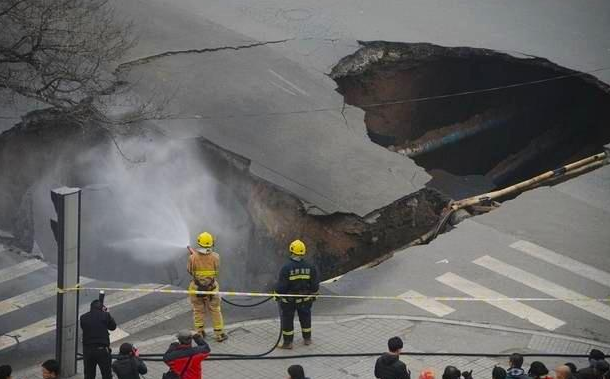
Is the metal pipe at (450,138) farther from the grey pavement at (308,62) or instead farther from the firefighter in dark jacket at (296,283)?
the firefighter in dark jacket at (296,283)

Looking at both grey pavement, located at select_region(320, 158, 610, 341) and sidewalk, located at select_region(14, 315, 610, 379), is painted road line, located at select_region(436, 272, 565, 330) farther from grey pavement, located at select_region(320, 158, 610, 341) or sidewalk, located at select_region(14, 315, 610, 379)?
sidewalk, located at select_region(14, 315, 610, 379)

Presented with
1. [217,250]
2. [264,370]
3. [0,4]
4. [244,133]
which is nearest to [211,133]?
[244,133]

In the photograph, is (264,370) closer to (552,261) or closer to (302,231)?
(302,231)

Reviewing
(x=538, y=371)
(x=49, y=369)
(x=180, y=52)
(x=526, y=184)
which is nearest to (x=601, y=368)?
(x=538, y=371)

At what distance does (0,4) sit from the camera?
1700 centimetres

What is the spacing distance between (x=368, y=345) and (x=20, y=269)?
586 cm


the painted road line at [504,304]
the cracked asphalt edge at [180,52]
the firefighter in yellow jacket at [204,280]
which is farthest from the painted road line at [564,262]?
the cracked asphalt edge at [180,52]

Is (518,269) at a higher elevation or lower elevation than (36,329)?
higher

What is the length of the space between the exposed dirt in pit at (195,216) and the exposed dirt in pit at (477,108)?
4.56 m

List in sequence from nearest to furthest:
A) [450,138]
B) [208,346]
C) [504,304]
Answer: [208,346]
[504,304]
[450,138]

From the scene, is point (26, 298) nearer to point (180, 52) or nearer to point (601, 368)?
point (180, 52)

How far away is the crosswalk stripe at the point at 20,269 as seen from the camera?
53.1ft

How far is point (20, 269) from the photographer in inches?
645

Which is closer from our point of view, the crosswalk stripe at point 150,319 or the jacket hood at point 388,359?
the jacket hood at point 388,359
